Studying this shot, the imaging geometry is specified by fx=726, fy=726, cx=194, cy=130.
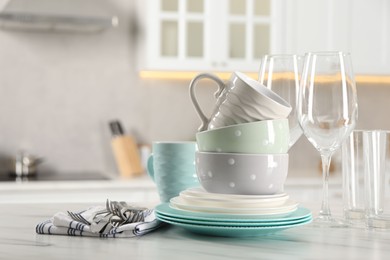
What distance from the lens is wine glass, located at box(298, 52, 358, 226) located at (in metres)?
1.31

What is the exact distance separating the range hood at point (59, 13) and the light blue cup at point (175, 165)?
2084 mm

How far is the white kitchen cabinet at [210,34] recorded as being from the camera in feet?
11.8

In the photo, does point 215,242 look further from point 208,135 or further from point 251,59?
point 251,59

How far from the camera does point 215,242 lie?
1169 mm

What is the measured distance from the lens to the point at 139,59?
12.5 feet

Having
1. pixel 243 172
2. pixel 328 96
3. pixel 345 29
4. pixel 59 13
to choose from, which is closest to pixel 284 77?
pixel 328 96

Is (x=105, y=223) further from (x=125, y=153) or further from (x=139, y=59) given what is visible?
(x=139, y=59)

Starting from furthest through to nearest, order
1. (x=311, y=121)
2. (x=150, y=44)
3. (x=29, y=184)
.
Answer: (x=150, y=44)
(x=29, y=184)
(x=311, y=121)

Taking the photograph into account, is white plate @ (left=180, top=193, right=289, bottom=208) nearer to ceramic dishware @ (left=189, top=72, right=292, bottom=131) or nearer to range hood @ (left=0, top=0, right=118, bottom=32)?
ceramic dishware @ (left=189, top=72, right=292, bottom=131)

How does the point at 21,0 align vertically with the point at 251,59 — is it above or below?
above

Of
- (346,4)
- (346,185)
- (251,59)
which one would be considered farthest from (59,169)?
(346,185)

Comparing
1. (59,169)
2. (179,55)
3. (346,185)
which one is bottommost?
(59,169)

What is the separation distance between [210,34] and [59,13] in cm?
76

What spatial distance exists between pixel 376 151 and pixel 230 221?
290 mm
